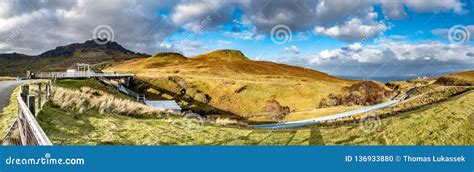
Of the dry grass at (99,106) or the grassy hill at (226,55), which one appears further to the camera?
the grassy hill at (226,55)

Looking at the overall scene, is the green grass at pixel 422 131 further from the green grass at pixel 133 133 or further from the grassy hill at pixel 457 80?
the grassy hill at pixel 457 80

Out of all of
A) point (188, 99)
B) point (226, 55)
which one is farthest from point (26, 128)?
point (226, 55)

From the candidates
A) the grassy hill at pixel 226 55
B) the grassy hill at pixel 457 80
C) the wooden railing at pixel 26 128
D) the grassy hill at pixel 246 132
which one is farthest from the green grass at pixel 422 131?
the grassy hill at pixel 226 55

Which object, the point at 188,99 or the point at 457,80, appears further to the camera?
the point at 188,99

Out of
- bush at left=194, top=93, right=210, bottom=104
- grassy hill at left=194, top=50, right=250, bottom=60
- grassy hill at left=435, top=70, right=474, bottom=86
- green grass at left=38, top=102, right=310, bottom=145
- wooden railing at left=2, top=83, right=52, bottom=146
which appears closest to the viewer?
wooden railing at left=2, top=83, right=52, bottom=146

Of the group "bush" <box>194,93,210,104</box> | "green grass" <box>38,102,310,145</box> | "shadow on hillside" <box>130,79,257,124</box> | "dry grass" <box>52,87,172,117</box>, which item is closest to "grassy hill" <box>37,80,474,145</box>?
"green grass" <box>38,102,310,145</box>

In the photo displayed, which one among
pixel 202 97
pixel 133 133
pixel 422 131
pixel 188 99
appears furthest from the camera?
pixel 202 97

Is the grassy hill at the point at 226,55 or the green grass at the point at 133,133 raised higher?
the grassy hill at the point at 226,55

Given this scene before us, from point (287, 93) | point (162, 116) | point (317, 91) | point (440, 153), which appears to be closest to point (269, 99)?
point (287, 93)

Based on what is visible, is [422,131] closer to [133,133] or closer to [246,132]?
[246,132]

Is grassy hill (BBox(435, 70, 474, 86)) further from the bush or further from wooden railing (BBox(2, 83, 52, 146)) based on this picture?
wooden railing (BBox(2, 83, 52, 146))

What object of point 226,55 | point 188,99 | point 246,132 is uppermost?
point 226,55

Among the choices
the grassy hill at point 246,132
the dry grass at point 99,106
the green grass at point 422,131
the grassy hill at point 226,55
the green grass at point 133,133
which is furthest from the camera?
the grassy hill at point 226,55

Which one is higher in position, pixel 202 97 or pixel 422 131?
pixel 422 131
